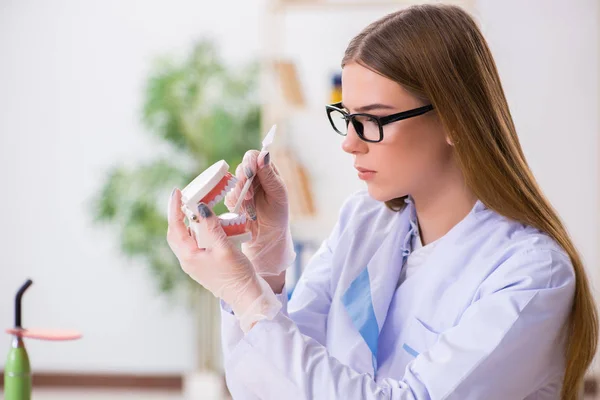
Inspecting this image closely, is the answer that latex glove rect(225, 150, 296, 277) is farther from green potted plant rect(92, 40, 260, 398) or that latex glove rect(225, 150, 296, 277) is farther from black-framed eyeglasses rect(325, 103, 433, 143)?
green potted plant rect(92, 40, 260, 398)

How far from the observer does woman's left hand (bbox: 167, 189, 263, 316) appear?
4.12 ft

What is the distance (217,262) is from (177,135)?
2.64m

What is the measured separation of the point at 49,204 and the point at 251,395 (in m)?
3.02

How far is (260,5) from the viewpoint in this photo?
4184 mm

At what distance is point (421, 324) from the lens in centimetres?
135

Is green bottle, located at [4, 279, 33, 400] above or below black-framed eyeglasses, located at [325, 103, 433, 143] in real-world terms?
below

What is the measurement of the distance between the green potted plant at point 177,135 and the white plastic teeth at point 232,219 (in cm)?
239

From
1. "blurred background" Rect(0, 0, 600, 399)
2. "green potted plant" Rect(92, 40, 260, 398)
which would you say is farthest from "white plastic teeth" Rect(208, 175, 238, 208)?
"blurred background" Rect(0, 0, 600, 399)

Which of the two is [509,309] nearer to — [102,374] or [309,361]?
[309,361]


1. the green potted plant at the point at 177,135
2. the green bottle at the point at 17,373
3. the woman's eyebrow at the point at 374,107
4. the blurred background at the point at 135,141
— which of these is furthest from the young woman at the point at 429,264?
the blurred background at the point at 135,141

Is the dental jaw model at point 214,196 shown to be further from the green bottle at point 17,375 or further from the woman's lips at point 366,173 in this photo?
the green bottle at point 17,375

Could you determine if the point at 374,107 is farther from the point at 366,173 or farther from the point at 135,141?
the point at 135,141

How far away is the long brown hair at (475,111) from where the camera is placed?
128 cm

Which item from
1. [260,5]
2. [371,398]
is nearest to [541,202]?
[371,398]
